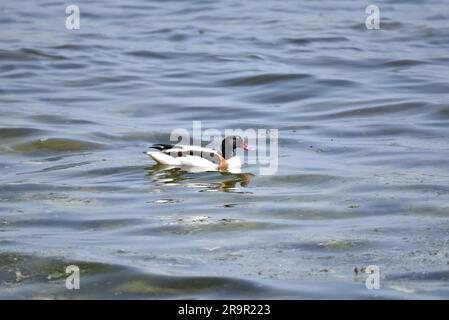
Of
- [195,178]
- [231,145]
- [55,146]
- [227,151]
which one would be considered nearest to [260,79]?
[55,146]

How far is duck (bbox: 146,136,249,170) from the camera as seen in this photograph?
14.5 meters

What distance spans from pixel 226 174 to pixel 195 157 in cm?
49

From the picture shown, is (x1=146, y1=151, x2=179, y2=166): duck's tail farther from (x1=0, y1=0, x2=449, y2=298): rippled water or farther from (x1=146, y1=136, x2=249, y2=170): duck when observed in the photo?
(x1=0, y1=0, x2=449, y2=298): rippled water

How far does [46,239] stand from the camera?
11.0m

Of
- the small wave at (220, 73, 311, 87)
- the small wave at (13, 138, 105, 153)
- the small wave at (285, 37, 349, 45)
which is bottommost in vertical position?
the small wave at (13, 138, 105, 153)

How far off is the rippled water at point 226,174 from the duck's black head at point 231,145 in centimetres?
57

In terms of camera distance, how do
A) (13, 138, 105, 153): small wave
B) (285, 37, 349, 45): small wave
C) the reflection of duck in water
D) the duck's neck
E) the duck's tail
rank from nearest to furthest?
the reflection of duck in water → the duck's tail → the duck's neck → (13, 138, 105, 153): small wave → (285, 37, 349, 45): small wave

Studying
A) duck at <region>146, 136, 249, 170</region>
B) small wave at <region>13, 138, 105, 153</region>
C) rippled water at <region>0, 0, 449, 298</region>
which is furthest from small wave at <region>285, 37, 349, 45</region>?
duck at <region>146, 136, 249, 170</region>

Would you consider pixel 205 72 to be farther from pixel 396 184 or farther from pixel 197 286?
pixel 197 286

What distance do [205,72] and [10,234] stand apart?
12351 mm

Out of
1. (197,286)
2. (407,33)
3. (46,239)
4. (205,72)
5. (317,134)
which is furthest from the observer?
(407,33)

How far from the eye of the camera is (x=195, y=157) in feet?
47.8

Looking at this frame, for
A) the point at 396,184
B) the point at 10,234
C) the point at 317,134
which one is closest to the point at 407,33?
the point at 317,134

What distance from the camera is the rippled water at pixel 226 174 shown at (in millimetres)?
10031
